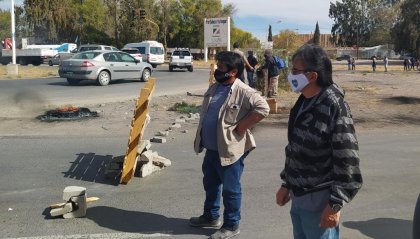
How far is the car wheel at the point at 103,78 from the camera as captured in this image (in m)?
22.0

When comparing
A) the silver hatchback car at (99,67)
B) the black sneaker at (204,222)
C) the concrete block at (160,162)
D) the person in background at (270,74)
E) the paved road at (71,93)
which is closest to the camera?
the black sneaker at (204,222)

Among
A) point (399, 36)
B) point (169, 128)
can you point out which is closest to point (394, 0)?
point (399, 36)

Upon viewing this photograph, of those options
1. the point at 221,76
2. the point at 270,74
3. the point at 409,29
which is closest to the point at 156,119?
the point at 270,74

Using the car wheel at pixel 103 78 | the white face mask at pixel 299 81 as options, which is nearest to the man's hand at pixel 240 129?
the white face mask at pixel 299 81

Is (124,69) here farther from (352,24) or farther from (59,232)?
(352,24)

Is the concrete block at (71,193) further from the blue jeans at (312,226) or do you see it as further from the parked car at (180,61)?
the parked car at (180,61)

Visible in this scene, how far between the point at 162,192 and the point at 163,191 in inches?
1.7

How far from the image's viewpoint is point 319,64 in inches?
115

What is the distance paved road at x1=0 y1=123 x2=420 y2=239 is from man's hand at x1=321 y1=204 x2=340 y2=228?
6.67 feet

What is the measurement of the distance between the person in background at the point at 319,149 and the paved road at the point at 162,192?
6.23ft

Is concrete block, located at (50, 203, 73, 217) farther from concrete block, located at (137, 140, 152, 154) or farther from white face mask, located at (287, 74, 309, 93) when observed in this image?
white face mask, located at (287, 74, 309, 93)

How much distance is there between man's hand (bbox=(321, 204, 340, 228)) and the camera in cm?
279

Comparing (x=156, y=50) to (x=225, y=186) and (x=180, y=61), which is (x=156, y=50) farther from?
(x=225, y=186)

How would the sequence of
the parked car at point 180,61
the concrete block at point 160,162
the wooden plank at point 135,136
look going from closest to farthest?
the wooden plank at point 135,136 → the concrete block at point 160,162 → the parked car at point 180,61
